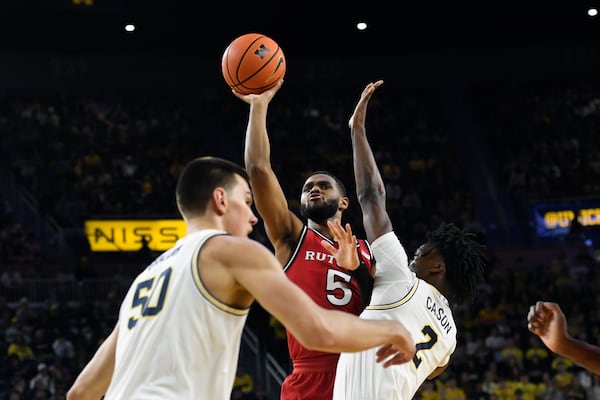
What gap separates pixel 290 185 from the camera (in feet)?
70.7

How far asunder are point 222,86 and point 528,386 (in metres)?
14.1

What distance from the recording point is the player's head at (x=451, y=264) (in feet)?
18.2

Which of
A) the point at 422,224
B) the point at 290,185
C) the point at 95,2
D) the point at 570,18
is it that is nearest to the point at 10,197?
the point at 95,2

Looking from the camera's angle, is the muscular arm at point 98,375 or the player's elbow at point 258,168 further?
the player's elbow at point 258,168

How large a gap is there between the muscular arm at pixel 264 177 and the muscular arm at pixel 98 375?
5.42ft

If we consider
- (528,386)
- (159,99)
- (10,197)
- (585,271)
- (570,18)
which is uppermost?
(570,18)

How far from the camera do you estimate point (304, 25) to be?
24234 mm

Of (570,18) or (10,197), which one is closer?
(10,197)

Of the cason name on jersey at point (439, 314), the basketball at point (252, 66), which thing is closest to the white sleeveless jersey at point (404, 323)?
the cason name on jersey at point (439, 314)

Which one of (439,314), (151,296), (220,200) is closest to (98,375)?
(151,296)

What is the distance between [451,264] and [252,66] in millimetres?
1734

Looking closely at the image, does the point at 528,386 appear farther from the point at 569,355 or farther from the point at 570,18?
the point at 570,18

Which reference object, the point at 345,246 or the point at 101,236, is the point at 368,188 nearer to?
the point at 345,246

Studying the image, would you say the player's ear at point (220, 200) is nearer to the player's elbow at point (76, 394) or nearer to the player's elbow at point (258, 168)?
the player's elbow at point (76, 394)
